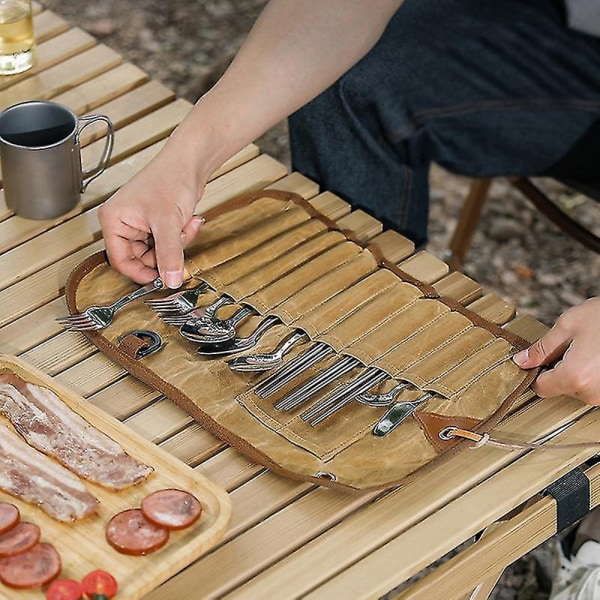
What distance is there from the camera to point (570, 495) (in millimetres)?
1505

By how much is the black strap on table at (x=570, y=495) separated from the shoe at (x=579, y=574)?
1.34 ft

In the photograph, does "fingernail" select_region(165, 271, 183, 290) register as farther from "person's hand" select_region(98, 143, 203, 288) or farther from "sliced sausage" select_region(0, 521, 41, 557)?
"sliced sausage" select_region(0, 521, 41, 557)

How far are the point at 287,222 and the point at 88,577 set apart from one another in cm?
70

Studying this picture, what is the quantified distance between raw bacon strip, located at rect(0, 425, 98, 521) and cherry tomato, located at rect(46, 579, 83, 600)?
9 centimetres

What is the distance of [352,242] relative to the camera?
1.77 meters

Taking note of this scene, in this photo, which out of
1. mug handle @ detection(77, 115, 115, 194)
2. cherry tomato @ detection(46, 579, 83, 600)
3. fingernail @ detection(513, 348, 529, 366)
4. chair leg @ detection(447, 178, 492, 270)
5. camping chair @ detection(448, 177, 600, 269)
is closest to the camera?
cherry tomato @ detection(46, 579, 83, 600)

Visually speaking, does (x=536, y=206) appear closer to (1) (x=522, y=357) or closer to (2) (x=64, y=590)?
(1) (x=522, y=357)

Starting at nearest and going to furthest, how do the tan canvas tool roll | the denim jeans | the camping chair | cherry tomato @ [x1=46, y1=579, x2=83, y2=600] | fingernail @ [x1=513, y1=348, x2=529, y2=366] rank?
cherry tomato @ [x1=46, y1=579, x2=83, y2=600] < the tan canvas tool roll < fingernail @ [x1=513, y1=348, x2=529, y2=366] < the denim jeans < the camping chair

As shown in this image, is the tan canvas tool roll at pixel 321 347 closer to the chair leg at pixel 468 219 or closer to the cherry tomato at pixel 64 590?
the cherry tomato at pixel 64 590

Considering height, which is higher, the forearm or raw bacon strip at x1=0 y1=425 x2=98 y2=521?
the forearm

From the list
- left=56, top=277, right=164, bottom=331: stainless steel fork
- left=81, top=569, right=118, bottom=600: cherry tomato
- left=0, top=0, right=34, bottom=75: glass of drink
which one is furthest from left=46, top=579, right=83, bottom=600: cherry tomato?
left=0, top=0, right=34, bottom=75: glass of drink

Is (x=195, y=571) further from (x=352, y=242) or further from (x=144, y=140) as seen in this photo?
(x=144, y=140)

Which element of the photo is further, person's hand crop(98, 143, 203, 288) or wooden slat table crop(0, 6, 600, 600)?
person's hand crop(98, 143, 203, 288)

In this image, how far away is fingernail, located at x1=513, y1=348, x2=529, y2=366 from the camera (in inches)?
61.7
